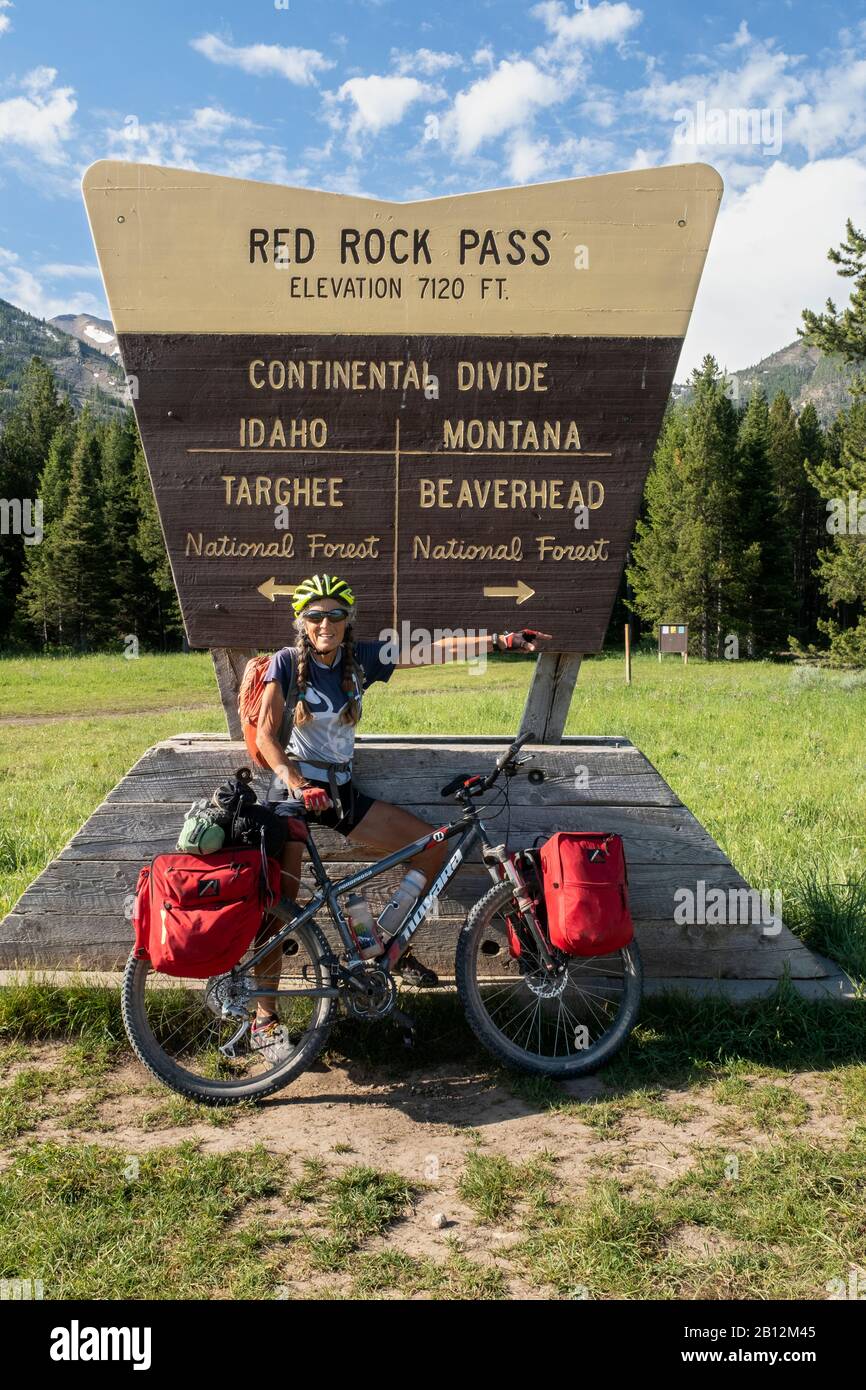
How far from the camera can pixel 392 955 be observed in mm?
4391

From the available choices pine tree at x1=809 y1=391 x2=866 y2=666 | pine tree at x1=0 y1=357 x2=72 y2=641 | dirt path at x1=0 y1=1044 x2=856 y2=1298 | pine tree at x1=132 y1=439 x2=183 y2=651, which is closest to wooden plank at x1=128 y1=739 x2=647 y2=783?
dirt path at x1=0 y1=1044 x2=856 y2=1298

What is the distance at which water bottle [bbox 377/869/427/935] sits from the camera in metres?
4.45

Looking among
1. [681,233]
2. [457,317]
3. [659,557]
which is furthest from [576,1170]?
[659,557]

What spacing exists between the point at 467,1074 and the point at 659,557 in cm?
4573

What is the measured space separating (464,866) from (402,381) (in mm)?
2432

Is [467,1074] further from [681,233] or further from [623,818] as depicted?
[681,233]

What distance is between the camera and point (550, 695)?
17.1ft

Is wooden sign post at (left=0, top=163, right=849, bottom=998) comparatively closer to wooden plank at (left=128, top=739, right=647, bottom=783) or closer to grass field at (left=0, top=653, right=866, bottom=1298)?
wooden plank at (left=128, top=739, right=647, bottom=783)

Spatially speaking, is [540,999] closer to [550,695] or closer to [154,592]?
[550,695]

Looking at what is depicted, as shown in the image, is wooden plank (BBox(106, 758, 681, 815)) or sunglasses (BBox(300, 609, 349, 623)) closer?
sunglasses (BBox(300, 609, 349, 623))

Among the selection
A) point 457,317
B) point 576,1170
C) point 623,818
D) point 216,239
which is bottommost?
point 576,1170

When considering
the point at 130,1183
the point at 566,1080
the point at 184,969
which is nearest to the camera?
the point at 130,1183

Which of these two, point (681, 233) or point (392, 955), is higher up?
point (681, 233)

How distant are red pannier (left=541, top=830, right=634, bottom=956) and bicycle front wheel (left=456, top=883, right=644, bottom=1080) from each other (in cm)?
24
